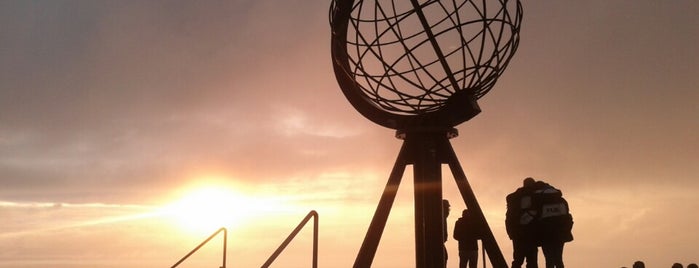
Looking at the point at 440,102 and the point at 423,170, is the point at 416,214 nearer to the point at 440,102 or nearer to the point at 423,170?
the point at 423,170

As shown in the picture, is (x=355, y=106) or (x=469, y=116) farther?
(x=355, y=106)

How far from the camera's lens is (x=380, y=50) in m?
10.0

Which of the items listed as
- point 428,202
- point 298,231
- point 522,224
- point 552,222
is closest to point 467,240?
point 522,224

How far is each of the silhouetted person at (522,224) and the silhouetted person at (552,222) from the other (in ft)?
0.31

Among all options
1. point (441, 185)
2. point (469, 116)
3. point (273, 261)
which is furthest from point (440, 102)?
point (273, 261)

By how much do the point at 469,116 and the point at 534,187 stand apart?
4.81 feet

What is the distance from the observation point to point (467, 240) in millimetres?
11984

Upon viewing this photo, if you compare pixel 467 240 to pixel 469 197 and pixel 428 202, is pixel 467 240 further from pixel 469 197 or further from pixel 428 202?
pixel 428 202

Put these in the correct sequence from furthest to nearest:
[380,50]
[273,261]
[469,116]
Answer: [380,50], [469,116], [273,261]

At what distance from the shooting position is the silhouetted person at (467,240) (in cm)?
1197

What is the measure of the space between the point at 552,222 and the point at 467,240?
2489mm

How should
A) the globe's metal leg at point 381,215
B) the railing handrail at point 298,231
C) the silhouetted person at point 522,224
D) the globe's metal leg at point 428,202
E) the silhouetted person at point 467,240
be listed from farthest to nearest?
the silhouetted person at point 467,240 < the silhouetted person at point 522,224 < the globe's metal leg at point 381,215 < the globe's metal leg at point 428,202 < the railing handrail at point 298,231

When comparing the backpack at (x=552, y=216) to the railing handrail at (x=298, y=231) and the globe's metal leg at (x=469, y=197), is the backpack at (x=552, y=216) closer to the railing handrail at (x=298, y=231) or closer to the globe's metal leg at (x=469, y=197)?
the globe's metal leg at (x=469, y=197)

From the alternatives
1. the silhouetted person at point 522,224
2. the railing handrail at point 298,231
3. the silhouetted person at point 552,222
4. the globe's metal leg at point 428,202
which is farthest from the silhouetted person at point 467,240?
the railing handrail at point 298,231
